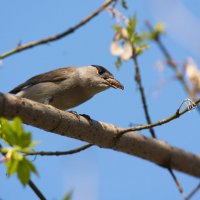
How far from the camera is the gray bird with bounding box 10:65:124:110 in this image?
247 inches

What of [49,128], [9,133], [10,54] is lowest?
[49,128]

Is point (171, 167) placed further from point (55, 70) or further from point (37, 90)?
point (55, 70)

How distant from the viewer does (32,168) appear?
7.63ft

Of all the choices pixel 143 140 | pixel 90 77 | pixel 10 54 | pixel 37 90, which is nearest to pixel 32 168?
pixel 10 54

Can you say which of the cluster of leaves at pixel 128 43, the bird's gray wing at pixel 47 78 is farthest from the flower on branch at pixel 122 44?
the bird's gray wing at pixel 47 78

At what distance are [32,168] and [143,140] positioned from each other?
2.03 metres

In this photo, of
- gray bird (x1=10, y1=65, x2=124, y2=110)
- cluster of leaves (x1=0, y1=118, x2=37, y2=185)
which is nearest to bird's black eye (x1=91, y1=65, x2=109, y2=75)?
gray bird (x1=10, y1=65, x2=124, y2=110)

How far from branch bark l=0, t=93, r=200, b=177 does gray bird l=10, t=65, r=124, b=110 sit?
211cm

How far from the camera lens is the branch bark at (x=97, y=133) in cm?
342

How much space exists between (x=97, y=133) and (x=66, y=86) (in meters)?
2.56

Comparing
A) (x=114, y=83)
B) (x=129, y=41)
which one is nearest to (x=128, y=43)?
(x=129, y=41)

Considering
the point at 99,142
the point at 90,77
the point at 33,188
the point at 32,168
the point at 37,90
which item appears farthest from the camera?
the point at 90,77

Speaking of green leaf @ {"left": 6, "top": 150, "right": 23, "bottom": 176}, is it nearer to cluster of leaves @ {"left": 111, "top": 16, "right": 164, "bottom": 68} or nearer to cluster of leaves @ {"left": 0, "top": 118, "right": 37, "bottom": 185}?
cluster of leaves @ {"left": 0, "top": 118, "right": 37, "bottom": 185}

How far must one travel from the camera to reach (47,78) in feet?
21.9
